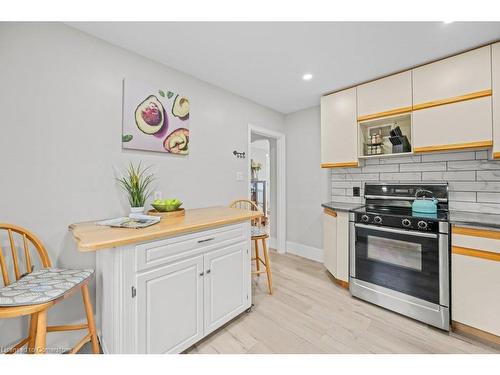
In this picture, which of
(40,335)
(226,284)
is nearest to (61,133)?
(40,335)

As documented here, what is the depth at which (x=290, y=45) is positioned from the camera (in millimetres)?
1747

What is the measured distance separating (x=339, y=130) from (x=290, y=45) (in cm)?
128

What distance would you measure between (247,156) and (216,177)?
61 cm

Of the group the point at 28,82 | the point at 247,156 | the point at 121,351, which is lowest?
the point at 121,351

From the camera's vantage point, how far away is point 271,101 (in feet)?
9.85

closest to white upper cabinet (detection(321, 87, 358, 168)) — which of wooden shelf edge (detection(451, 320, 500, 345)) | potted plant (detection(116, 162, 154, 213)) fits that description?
wooden shelf edge (detection(451, 320, 500, 345))

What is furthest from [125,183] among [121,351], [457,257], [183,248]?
[457,257]

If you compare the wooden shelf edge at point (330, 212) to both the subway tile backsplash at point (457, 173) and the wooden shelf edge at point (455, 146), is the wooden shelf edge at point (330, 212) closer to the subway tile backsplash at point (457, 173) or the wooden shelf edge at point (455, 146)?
the subway tile backsplash at point (457, 173)

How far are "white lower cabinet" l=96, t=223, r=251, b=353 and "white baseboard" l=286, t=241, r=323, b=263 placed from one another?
1821mm

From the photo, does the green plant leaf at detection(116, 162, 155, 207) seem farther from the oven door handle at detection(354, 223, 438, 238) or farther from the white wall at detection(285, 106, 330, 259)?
the white wall at detection(285, 106, 330, 259)

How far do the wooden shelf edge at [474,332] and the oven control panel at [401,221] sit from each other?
77cm

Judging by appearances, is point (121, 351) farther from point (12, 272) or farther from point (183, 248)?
point (12, 272)

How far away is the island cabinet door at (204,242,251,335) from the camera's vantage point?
1.52m

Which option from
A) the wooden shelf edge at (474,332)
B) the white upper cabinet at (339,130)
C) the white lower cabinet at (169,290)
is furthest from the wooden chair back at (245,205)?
the wooden shelf edge at (474,332)
